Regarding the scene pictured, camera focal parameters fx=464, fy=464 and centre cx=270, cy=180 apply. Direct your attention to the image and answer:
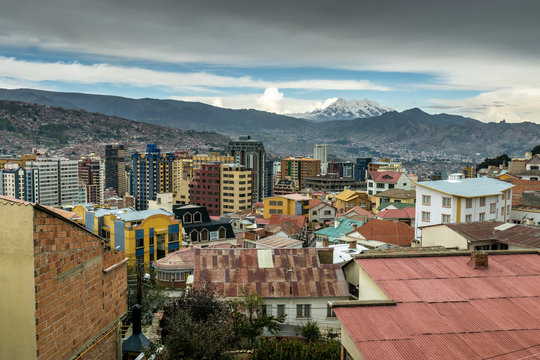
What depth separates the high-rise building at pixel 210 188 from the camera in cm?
9050

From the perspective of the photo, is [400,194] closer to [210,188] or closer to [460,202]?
[460,202]

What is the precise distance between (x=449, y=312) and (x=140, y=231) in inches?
1209

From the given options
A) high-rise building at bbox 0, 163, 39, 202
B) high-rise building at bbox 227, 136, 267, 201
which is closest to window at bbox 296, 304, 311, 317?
high-rise building at bbox 227, 136, 267, 201

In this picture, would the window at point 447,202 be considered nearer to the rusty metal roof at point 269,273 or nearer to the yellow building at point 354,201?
the rusty metal roof at point 269,273

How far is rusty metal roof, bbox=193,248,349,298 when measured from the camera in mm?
18359

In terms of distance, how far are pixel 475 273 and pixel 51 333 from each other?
992 centimetres

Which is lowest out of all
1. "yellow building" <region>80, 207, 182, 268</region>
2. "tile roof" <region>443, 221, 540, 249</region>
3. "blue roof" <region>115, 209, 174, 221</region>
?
"yellow building" <region>80, 207, 182, 268</region>

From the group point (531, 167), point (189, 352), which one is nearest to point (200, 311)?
point (189, 352)

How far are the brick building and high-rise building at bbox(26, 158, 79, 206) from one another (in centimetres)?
11196

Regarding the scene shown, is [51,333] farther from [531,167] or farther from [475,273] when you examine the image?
[531,167]

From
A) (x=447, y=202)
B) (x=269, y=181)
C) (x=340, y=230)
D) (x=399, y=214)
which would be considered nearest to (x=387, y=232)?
(x=447, y=202)

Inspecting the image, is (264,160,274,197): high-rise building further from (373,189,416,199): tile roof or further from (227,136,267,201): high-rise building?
(373,189,416,199): tile roof

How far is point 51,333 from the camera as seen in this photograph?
734cm

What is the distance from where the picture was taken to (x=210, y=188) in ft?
299
